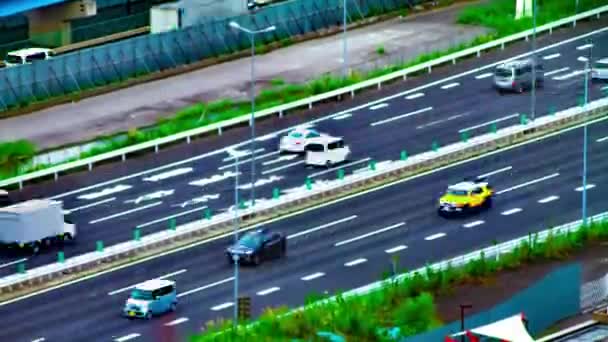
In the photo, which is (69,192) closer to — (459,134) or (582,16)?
(459,134)

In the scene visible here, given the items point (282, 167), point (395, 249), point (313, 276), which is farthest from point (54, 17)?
point (313, 276)

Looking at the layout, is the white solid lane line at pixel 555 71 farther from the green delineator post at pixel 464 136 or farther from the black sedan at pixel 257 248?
the black sedan at pixel 257 248

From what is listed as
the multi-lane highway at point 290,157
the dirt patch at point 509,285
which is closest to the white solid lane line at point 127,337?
the multi-lane highway at point 290,157

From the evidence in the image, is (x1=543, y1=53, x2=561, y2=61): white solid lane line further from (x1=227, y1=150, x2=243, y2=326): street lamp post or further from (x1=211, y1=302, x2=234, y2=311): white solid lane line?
(x1=211, y1=302, x2=234, y2=311): white solid lane line

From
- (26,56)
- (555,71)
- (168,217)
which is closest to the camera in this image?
(168,217)

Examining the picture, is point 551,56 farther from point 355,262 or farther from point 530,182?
point 355,262

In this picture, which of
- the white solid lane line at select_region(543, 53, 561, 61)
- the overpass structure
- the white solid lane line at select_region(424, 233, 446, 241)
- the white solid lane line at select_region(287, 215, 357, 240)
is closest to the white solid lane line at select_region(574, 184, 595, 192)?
the white solid lane line at select_region(424, 233, 446, 241)

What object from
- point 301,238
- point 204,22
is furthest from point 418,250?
point 204,22
